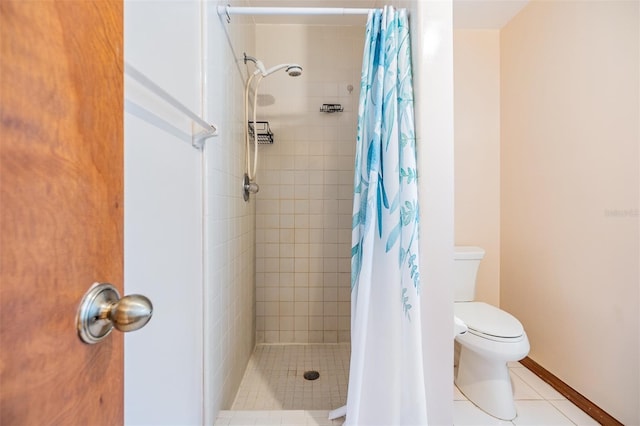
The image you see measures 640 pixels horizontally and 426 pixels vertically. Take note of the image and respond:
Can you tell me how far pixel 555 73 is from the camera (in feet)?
5.63

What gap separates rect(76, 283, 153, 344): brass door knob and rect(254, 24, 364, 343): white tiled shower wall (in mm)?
1840

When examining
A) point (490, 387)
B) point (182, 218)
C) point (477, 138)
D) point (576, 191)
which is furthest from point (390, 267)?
point (477, 138)

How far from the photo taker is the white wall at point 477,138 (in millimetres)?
2150

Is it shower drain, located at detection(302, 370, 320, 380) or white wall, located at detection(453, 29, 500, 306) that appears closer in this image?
shower drain, located at detection(302, 370, 320, 380)

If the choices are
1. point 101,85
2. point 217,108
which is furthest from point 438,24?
point 101,85

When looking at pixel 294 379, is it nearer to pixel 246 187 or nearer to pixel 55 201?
pixel 246 187

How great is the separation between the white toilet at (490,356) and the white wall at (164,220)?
4.36ft

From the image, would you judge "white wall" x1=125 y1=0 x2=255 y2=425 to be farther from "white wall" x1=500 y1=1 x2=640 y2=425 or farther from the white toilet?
"white wall" x1=500 y1=1 x2=640 y2=425

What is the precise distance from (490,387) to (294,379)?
41.7 inches

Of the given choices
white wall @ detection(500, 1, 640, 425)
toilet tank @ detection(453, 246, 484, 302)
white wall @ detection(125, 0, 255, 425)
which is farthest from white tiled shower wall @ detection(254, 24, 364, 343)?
white wall @ detection(500, 1, 640, 425)

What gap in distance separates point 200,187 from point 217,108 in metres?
0.40

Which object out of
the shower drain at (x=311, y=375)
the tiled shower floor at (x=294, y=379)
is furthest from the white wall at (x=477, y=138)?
the shower drain at (x=311, y=375)

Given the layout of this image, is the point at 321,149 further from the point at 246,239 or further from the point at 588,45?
the point at 588,45

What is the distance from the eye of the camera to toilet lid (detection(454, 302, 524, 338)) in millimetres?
1466
